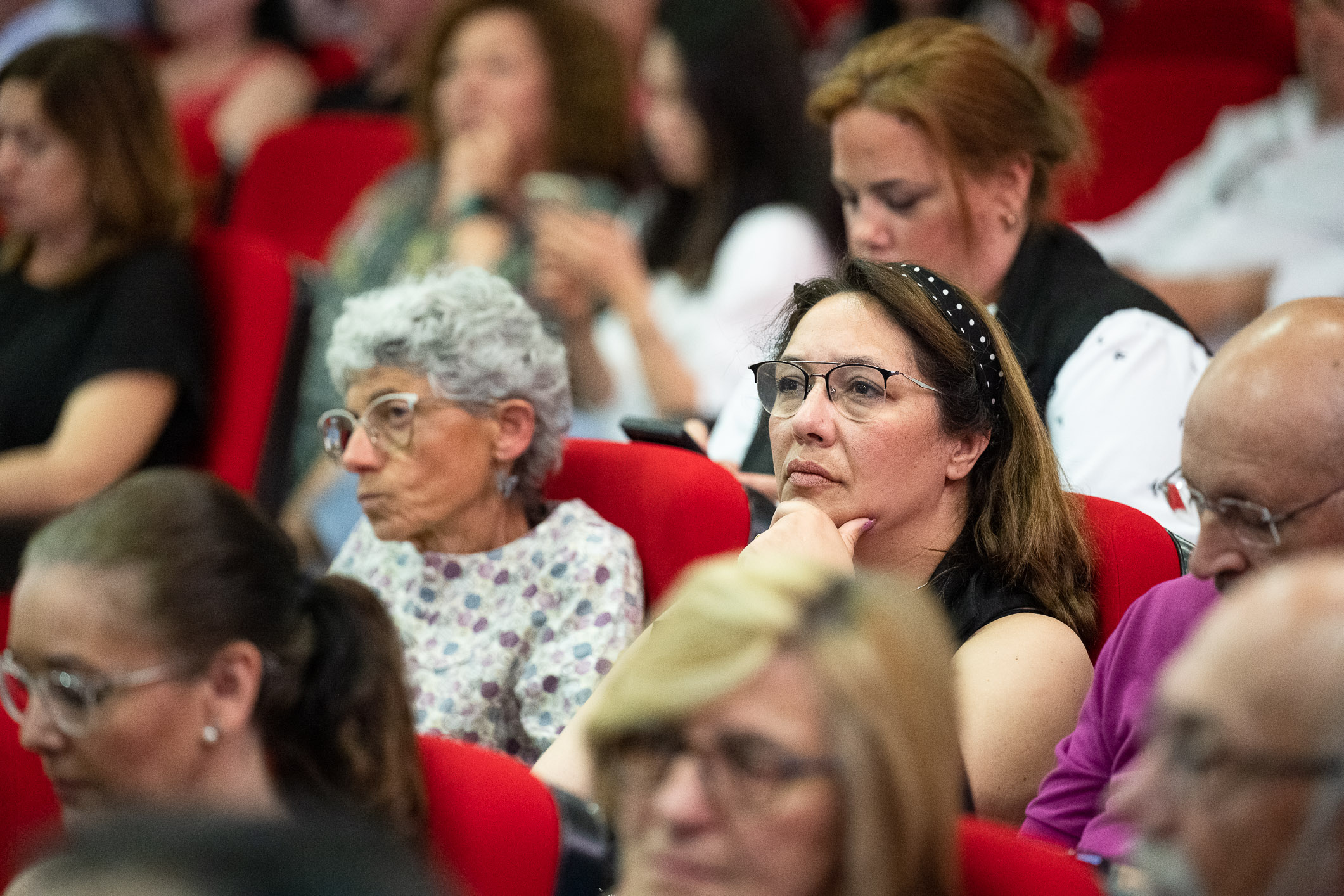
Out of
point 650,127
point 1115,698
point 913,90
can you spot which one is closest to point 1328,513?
point 1115,698

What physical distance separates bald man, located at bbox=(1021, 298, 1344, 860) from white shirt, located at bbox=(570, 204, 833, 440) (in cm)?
169

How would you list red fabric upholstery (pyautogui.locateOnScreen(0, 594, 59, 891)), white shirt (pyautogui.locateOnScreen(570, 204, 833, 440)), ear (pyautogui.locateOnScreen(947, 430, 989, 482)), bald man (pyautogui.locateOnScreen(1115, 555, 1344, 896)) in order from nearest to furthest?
1. bald man (pyautogui.locateOnScreen(1115, 555, 1344, 896))
2. red fabric upholstery (pyautogui.locateOnScreen(0, 594, 59, 891))
3. ear (pyautogui.locateOnScreen(947, 430, 989, 482))
4. white shirt (pyautogui.locateOnScreen(570, 204, 833, 440))

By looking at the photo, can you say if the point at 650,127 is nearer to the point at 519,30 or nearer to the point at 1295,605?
the point at 519,30

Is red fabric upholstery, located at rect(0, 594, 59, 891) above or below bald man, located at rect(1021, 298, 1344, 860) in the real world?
below

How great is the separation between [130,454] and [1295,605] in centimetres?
226

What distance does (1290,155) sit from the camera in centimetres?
328

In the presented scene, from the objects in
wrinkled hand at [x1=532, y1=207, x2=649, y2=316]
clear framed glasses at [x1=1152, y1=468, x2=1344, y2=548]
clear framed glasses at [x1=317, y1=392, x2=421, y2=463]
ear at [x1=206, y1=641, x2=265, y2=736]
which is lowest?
wrinkled hand at [x1=532, y1=207, x2=649, y2=316]

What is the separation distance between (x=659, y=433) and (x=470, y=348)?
0.98ft

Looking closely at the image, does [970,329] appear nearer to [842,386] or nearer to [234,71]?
[842,386]

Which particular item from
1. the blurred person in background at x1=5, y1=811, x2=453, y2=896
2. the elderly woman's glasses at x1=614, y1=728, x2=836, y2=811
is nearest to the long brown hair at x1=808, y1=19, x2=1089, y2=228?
the elderly woman's glasses at x1=614, y1=728, x2=836, y2=811

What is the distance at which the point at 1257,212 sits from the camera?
A: 3.29 m

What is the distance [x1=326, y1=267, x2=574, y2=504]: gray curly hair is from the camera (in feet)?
7.10

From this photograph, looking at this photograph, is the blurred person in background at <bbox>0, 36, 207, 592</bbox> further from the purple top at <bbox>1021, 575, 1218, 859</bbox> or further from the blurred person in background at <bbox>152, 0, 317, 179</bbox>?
the purple top at <bbox>1021, 575, 1218, 859</bbox>

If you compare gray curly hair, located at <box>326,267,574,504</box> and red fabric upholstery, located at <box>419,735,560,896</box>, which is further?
gray curly hair, located at <box>326,267,574,504</box>
